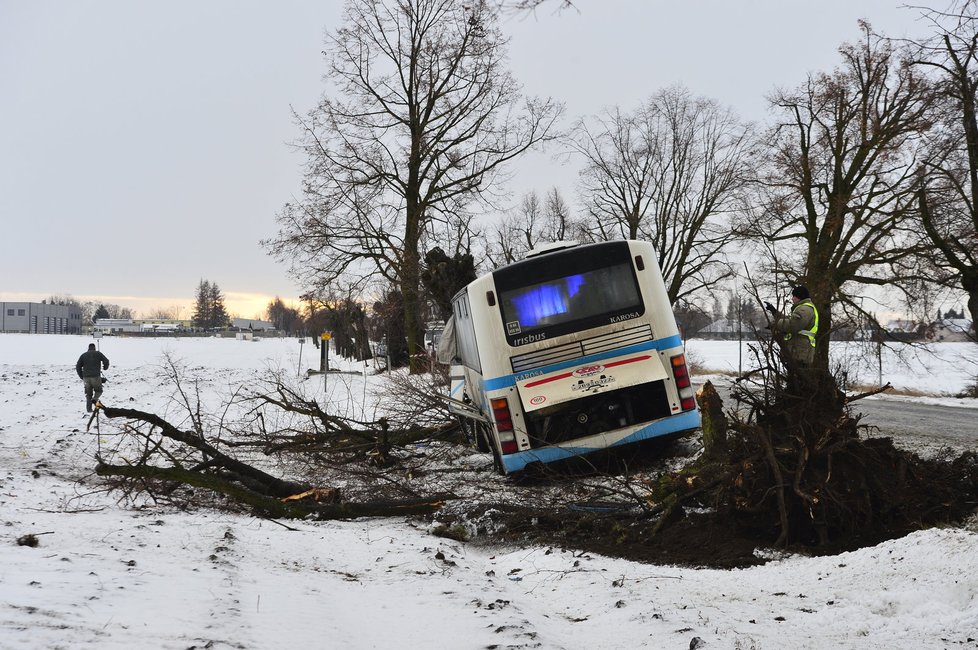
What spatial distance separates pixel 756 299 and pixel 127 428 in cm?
730

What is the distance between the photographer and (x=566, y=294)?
8977 mm

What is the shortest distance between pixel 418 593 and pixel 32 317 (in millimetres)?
155948

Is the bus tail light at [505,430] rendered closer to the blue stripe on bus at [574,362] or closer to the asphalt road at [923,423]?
the blue stripe on bus at [574,362]

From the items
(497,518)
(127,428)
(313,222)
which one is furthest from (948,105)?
(313,222)

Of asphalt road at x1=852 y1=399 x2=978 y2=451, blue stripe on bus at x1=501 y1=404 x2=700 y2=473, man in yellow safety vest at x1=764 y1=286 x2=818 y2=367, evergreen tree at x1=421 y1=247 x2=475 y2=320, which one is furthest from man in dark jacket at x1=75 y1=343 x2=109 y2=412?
asphalt road at x1=852 y1=399 x2=978 y2=451

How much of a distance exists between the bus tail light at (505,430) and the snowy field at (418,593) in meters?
2.25

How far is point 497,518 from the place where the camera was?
22.8ft

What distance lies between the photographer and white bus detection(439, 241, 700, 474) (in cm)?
861

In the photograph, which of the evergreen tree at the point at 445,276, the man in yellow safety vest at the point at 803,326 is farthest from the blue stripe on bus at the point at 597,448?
the evergreen tree at the point at 445,276

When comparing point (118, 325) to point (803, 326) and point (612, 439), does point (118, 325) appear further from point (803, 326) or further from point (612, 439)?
point (803, 326)

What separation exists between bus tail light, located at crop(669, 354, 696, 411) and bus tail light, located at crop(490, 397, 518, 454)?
220cm

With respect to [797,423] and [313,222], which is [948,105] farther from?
[313,222]

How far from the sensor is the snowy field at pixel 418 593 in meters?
3.42

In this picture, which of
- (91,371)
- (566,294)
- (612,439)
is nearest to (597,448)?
(612,439)
